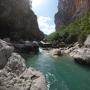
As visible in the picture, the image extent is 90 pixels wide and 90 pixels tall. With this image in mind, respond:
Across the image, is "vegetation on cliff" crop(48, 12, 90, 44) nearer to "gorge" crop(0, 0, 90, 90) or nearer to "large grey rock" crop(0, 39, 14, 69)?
"gorge" crop(0, 0, 90, 90)

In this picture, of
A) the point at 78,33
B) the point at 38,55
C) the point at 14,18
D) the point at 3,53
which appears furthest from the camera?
the point at 14,18

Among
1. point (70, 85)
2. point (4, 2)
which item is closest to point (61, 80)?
point (70, 85)

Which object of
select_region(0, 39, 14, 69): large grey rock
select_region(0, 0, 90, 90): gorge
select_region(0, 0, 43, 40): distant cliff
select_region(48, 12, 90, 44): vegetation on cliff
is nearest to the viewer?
select_region(0, 39, 14, 69): large grey rock

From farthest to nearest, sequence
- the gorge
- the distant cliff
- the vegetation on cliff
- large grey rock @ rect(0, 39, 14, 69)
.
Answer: the distant cliff → the vegetation on cliff → the gorge → large grey rock @ rect(0, 39, 14, 69)

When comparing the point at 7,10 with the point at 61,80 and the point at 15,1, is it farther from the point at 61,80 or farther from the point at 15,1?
the point at 61,80

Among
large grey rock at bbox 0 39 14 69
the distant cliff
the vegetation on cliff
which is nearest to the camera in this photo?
large grey rock at bbox 0 39 14 69

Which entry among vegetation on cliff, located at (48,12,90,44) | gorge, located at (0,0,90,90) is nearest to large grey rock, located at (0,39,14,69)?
gorge, located at (0,0,90,90)

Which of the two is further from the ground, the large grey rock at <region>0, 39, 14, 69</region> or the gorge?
the large grey rock at <region>0, 39, 14, 69</region>

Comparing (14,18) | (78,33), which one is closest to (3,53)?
(78,33)

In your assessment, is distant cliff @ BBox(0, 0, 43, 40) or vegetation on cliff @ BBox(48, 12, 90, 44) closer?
vegetation on cliff @ BBox(48, 12, 90, 44)

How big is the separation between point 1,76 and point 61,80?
9017mm

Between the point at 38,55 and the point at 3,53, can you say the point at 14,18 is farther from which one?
the point at 3,53

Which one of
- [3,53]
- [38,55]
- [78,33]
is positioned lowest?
[78,33]

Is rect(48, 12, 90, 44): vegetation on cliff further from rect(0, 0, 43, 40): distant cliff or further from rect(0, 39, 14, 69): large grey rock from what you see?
rect(0, 39, 14, 69): large grey rock
